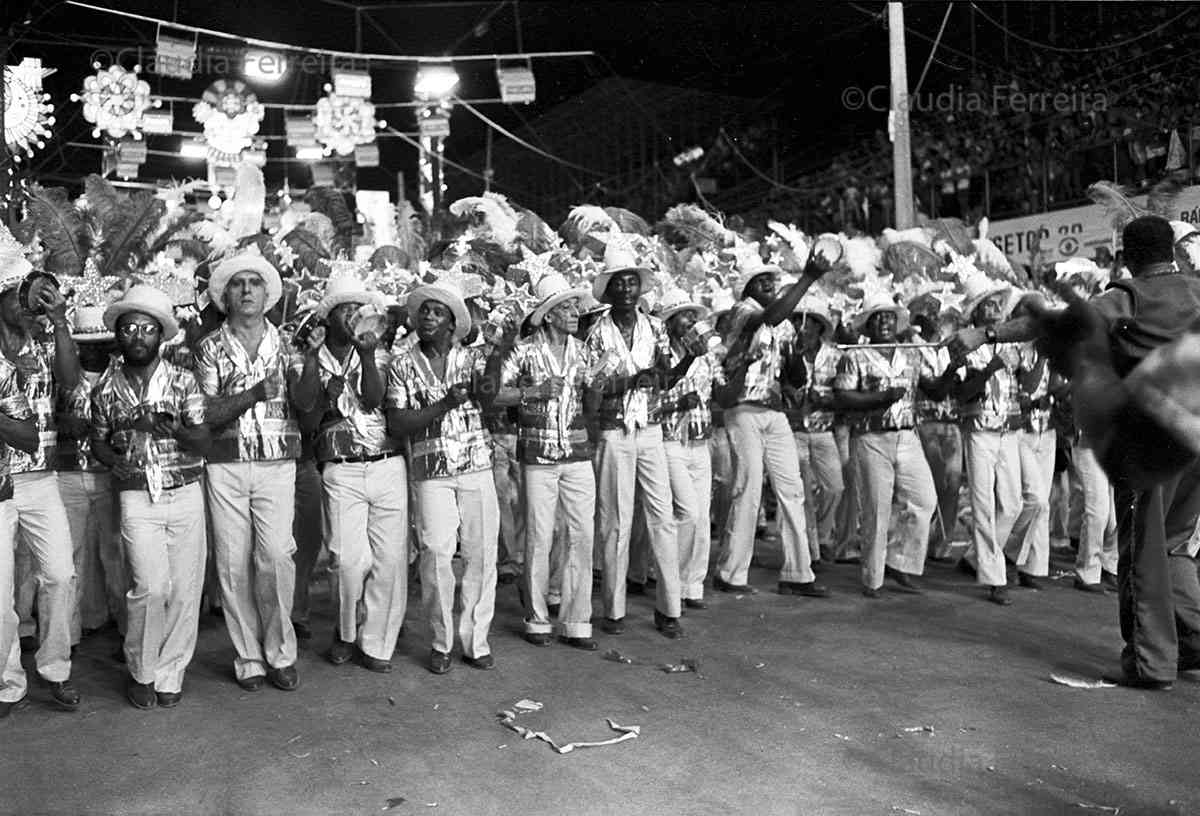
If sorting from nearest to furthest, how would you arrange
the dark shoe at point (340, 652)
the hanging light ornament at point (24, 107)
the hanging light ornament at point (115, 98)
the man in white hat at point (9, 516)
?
1. the man in white hat at point (9, 516)
2. the dark shoe at point (340, 652)
3. the hanging light ornament at point (24, 107)
4. the hanging light ornament at point (115, 98)

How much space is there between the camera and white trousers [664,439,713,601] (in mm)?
7762

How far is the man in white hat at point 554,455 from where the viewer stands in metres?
6.98

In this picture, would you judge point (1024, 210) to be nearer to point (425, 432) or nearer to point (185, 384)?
point (425, 432)

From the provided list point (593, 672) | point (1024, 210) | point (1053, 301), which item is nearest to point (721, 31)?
point (1024, 210)

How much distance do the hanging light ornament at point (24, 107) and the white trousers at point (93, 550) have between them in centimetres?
292

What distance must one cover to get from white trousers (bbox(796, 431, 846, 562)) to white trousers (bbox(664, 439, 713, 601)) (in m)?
1.53

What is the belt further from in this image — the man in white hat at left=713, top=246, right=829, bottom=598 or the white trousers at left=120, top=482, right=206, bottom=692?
the man in white hat at left=713, top=246, right=829, bottom=598

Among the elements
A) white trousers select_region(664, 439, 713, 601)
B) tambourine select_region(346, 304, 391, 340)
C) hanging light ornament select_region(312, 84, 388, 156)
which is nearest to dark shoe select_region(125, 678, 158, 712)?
tambourine select_region(346, 304, 391, 340)

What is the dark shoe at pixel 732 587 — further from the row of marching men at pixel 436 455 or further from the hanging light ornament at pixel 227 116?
the hanging light ornament at pixel 227 116

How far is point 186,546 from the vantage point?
19.5 feet

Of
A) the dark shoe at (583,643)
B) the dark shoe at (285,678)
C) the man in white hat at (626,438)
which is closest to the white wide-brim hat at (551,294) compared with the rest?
the man in white hat at (626,438)

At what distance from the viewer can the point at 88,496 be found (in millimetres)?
6961

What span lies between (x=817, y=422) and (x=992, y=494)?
67.2 inches

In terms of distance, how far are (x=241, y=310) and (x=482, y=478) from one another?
5.12ft
